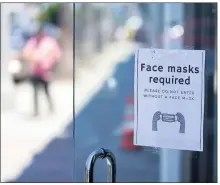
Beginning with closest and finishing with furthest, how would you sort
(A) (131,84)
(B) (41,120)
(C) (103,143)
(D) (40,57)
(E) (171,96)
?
(E) (171,96) < (A) (131,84) < (C) (103,143) < (D) (40,57) < (B) (41,120)

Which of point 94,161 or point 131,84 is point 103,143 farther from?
point 94,161

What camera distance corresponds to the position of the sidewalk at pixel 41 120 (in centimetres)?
548

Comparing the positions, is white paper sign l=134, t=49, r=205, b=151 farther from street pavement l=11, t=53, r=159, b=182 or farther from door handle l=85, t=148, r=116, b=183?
street pavement l=11, t=53, r=159, b=182

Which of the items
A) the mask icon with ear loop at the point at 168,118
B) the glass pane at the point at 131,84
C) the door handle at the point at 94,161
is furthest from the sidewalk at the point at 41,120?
the mask icon with ear loop at the point at 168,118

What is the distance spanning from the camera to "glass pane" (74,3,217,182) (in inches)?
122

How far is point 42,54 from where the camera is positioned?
23.8ft

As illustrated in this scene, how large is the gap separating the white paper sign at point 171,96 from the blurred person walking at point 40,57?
200 inches

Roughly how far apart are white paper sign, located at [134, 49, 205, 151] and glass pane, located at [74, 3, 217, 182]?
0.46ft

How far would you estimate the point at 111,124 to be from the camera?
4891 mm

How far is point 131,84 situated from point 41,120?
4662 millimetres

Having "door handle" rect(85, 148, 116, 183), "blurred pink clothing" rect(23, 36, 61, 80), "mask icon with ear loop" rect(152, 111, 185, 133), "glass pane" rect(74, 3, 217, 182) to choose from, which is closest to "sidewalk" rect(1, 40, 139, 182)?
"glass pane" rect(74, 3, 217, 182)

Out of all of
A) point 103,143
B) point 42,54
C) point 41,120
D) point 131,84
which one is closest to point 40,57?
point 42,54

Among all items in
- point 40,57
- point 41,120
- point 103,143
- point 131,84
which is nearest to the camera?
point 131,84

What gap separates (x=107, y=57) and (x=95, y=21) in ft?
2.41
